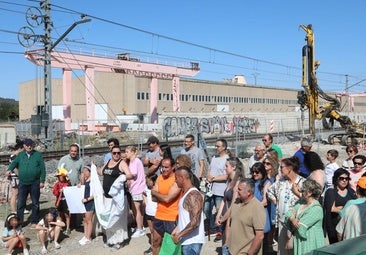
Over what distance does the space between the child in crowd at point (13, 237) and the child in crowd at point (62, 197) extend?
3.42ft

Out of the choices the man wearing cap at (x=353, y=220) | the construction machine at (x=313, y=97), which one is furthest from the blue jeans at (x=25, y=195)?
the construction machine at (x=313, y=97)

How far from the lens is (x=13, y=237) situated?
7.24 m

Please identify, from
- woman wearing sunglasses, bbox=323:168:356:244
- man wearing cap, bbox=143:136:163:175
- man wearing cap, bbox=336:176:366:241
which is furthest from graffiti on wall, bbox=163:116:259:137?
man wearing cap, bbox=336:176:366:241

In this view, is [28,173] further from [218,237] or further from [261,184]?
[261,184]

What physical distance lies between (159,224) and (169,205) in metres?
0.41

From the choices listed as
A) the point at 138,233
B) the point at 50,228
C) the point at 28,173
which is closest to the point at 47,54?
the point at 28,173

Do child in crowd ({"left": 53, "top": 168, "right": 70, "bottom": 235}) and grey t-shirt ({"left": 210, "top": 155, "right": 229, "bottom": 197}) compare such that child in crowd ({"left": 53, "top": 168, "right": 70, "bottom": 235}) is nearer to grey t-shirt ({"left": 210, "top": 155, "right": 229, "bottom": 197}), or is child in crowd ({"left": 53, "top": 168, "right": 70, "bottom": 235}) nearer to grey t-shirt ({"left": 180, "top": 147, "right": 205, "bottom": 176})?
grey t-shirt ({"left": 180, "top": 147, "right": 205, "bottom": 176})

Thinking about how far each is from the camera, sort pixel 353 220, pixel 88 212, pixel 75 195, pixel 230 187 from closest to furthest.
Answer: pixel 353 220, pixel 230 187, pixel 88 212, pixel 75 195

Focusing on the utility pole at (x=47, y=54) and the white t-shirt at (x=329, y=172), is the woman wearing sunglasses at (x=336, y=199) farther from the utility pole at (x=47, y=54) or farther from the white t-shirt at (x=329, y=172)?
the utility pole at (x=47, y=54)

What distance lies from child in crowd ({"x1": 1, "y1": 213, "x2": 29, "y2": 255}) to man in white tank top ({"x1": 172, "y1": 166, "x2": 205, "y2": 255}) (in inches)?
138

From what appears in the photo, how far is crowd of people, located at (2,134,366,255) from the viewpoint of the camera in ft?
15.5

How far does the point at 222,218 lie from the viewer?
5812mm

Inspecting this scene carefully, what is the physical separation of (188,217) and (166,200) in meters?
0.61

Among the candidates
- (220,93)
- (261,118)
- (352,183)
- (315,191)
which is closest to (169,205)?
(315,191)
